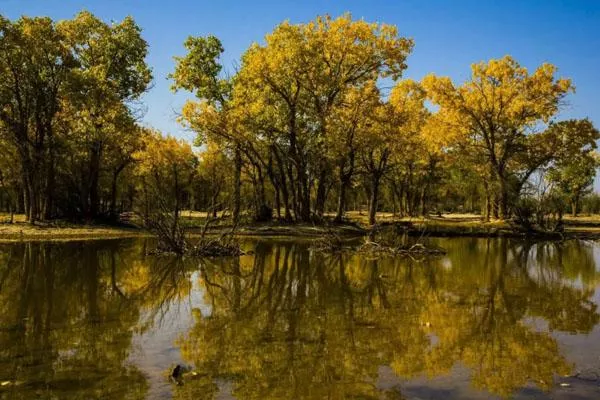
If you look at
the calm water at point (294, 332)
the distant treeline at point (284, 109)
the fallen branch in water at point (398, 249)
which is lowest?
the calm water at point (294, 332)

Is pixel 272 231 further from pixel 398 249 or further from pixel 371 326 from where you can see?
pixel 371 326

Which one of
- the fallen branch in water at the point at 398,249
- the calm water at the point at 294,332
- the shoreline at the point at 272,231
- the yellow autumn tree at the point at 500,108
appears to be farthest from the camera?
the yellow autumn tree at the point at 500,108

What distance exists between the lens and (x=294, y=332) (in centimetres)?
946

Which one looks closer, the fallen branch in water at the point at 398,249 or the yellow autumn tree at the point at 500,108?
the fallen branch in water at the point at 398,249

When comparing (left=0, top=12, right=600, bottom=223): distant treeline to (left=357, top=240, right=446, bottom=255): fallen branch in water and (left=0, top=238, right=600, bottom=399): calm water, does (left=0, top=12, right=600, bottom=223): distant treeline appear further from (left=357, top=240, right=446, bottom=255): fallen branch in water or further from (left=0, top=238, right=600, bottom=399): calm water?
(left=0, top=238, right=600, bottom=399): calm water

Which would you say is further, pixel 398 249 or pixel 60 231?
pixel 60 231

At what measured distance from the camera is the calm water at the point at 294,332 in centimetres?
679

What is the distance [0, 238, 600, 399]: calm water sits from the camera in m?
6.79

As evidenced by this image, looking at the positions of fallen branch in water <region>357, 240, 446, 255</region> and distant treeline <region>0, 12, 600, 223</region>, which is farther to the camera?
distant treeline <region>0, 12, 600, 223</region>

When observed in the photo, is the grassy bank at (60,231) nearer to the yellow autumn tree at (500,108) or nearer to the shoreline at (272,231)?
the shoreline at (272,231)

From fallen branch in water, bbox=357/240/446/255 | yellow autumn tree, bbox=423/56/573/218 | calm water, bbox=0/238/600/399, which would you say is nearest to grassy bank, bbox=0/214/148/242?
calm water, bbox=0/238/600/399

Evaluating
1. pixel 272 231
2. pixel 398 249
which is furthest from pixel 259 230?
pixel 398 249

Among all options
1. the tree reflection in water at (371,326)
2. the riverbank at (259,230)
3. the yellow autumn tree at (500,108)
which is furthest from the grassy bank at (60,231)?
the yellow autumn tree at (500,108)

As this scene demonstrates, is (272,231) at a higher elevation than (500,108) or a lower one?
lower
